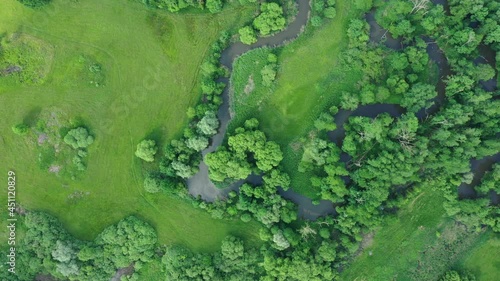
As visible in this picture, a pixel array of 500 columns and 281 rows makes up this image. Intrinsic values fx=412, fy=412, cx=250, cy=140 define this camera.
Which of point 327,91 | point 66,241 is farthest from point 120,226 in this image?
point 327,91

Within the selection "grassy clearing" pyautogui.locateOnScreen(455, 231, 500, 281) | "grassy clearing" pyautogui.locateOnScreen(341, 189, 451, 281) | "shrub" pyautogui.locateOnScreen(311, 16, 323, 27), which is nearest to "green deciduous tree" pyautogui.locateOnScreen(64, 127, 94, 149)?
"shrub" pyautogui.locateOnScreen(311, 16, 323, 27)

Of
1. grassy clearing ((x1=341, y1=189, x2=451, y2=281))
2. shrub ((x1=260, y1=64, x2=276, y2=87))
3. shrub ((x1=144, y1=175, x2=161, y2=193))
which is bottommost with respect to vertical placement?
shrub ((x1=144, y1=175, x2=161, y2=193))

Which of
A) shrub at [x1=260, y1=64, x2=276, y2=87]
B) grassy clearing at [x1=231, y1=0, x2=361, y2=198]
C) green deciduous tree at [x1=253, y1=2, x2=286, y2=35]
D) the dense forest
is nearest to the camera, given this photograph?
the dense forest

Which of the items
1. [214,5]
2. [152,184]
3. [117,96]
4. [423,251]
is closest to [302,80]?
[214,5]

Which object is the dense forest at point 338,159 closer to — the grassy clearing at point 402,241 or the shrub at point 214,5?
the shrub at point 214,5

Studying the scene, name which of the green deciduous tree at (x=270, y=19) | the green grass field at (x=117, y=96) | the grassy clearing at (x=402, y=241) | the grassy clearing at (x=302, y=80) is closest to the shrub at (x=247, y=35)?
the green deciduous tree at (x=270, y=19)

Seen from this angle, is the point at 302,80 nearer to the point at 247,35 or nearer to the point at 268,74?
the point at 268,74

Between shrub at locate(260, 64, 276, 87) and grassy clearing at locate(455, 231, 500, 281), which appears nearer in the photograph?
shrub at locate(260, 64, 276, 87)

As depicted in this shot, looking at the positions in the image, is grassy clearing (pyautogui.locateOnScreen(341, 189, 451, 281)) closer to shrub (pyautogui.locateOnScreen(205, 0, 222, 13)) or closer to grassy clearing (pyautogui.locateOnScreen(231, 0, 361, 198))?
grassy clearing (pyautogui.locateOnScreen(231, 0, 361, 198))
